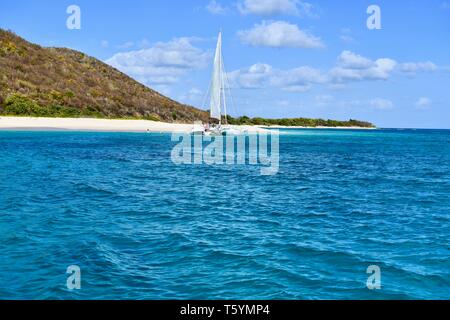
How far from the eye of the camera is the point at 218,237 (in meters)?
16.4

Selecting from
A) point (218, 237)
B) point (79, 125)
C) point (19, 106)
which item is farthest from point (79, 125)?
point (218, 237)

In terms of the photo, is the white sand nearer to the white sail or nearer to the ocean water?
the white sail

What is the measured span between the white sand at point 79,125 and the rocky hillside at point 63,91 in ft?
18.1

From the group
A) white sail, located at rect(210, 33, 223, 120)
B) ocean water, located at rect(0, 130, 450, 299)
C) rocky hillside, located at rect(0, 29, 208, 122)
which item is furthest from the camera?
rocky hillside, located at rect(0, 29, 208, 122)

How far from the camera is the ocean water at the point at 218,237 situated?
11.9m

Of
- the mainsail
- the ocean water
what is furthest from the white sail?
the ocean water

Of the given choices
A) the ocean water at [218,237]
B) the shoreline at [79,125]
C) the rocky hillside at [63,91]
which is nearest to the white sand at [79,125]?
the shoreline at [79,125]

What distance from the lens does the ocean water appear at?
1191 cm

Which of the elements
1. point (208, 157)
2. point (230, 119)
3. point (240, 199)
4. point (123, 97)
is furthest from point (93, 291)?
point (230, 119)

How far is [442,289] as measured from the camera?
12344mm

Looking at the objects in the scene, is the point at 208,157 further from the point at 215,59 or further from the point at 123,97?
the point at 123,97

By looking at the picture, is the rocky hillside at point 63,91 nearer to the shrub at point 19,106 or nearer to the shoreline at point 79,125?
the shrub at point 19,106

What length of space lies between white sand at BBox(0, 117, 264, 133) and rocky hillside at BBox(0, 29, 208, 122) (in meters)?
5.51

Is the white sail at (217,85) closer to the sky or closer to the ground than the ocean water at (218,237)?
closer to the sky
